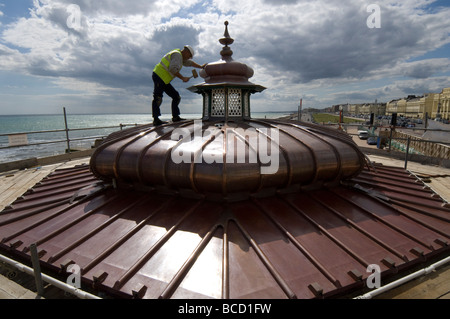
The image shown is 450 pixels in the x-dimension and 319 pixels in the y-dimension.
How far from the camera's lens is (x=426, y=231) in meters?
4.88

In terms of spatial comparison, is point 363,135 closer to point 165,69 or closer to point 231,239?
point 165,69

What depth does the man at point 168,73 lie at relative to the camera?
24.3 ft

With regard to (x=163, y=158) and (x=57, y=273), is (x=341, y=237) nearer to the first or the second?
(x=163, y=158)

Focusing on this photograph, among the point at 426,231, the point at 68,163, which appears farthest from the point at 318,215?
the point at 68,163

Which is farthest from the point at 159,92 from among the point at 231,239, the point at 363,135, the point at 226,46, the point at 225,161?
the point at 363,135

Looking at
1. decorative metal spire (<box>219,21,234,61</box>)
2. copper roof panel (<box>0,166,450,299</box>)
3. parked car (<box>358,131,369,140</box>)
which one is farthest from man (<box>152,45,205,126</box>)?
parked car (<box>358,131,369,140</box>)

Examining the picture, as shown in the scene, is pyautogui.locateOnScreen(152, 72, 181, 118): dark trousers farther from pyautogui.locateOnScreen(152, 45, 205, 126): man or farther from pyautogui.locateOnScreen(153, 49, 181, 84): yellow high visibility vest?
pyautogui.locateOnScreen(153, 49, 181, 84): yellow high visibility vest

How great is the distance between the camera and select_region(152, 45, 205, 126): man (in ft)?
24.3

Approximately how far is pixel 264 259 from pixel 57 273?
3743 mm

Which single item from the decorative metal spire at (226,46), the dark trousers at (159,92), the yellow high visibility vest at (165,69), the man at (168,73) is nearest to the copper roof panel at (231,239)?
the dark trousers at (159,92)

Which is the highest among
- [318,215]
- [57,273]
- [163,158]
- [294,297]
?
[163,158]

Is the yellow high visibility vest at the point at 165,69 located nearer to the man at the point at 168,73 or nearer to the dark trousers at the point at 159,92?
the man at the point at 168,73

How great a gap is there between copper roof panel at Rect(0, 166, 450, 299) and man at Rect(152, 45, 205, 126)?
3443mm
